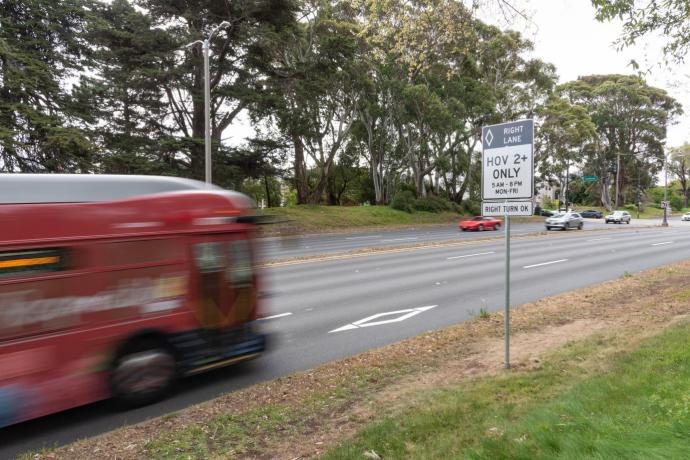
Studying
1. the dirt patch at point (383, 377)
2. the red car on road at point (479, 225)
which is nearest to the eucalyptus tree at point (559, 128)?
the red car on road at point (479, 225)

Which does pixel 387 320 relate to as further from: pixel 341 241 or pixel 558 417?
pixel 341 241

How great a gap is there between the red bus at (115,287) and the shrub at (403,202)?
39.2m

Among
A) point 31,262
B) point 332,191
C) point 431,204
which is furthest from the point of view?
point 332,191

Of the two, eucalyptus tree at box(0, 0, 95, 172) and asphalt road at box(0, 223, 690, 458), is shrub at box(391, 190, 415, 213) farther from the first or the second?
eucalyptus tree at box(0, 0, 95, 172)

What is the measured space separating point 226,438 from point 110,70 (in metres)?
28.7

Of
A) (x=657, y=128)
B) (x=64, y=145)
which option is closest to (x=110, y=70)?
(x=64, y=145)

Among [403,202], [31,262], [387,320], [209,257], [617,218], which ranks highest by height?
[403,202]

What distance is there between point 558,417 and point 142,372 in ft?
13.6

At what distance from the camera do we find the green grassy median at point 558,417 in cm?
321

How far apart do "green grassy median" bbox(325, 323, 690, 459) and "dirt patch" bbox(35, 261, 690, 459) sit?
0.41 metres

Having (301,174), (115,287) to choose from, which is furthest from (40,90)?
(115,287)

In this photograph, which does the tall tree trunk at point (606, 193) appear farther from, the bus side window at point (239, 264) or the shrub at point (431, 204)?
the bus side window at point (239, 264)

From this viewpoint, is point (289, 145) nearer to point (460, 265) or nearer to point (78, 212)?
point (460, 265)

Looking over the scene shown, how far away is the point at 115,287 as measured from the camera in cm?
502
